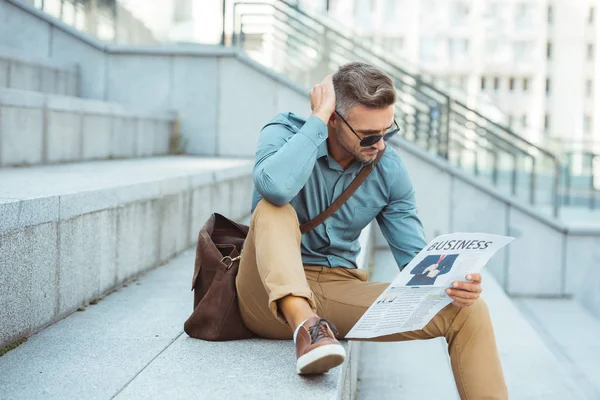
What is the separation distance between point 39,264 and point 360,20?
65669mm

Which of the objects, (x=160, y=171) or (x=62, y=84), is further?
(x=62, y=84)

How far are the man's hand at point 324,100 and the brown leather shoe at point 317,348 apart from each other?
869 mm

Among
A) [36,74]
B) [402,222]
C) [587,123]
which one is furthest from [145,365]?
[587,123]

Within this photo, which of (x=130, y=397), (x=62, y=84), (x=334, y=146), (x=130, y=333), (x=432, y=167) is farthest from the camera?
(x=432, y=167)

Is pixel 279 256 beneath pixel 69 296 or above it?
above

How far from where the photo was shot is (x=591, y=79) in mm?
67750

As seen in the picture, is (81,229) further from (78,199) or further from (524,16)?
(524,16)

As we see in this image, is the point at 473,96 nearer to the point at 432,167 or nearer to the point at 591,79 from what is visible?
the point at 432,167

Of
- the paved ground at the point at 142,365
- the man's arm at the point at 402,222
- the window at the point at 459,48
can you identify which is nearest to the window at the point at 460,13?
the window at the point at 459,48

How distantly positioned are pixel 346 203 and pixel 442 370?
2.26 m

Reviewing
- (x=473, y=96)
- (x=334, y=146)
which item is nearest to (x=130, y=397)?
(x=334, y=146)

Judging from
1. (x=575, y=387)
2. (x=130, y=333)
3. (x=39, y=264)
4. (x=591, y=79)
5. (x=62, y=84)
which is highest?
(x=591, y=79)

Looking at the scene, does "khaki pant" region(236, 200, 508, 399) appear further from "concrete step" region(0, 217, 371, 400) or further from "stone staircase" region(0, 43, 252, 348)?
"stone staircase" region(0, 43, 252, 348)

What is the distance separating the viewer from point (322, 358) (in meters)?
2.67
